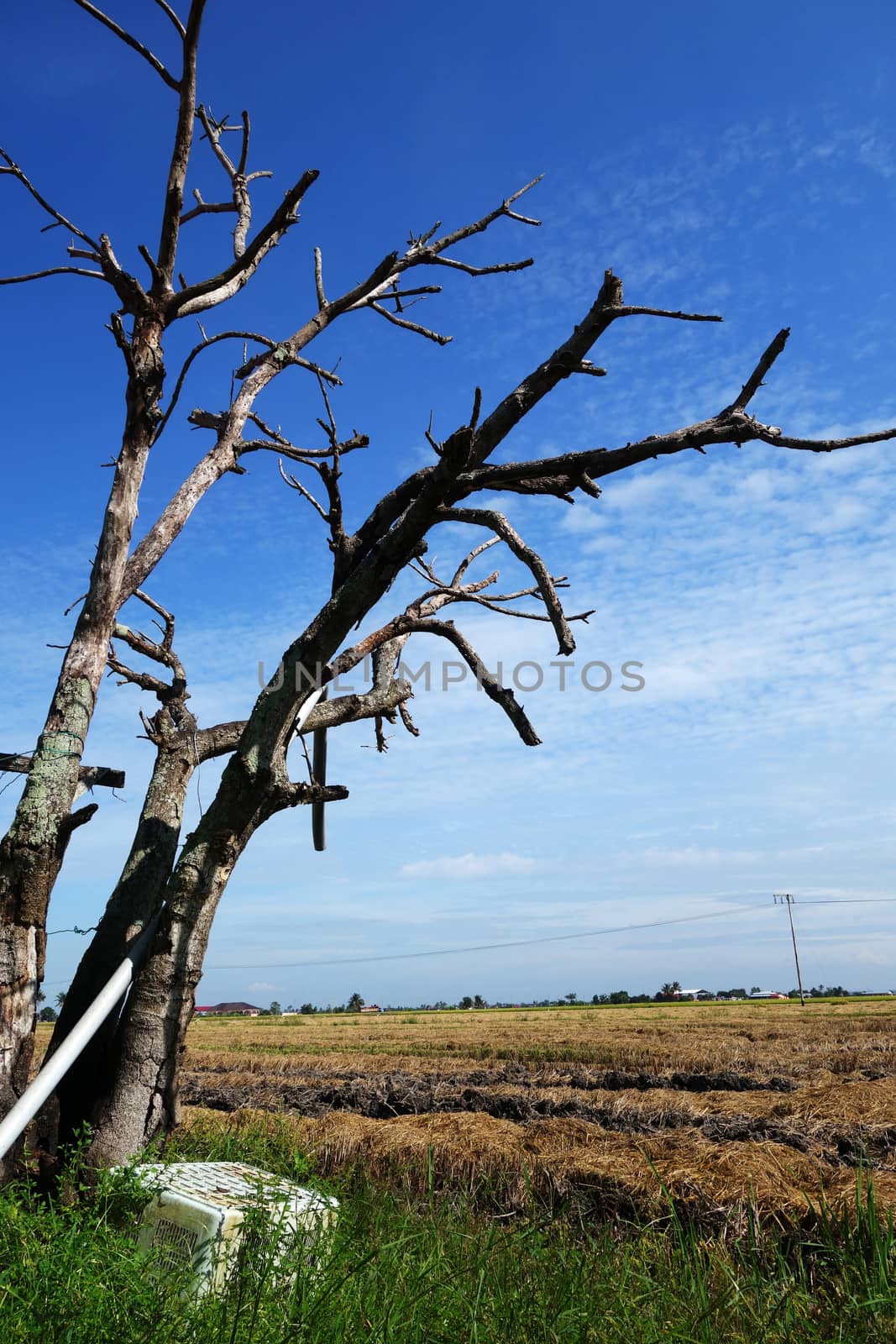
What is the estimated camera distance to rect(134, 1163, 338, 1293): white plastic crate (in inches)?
128

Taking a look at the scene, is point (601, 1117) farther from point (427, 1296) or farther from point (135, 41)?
point (135, 41)

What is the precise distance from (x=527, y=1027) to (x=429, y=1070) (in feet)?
47.5

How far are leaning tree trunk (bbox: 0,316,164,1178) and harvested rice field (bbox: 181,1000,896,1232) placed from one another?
80.3 inches

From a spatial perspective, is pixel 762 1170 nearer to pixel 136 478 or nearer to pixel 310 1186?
pixel 310 1186

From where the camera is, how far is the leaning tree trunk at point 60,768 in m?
4.92

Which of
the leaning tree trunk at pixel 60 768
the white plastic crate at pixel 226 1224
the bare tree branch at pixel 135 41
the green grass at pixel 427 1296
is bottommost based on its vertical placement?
the green grass at pixel 427 1296

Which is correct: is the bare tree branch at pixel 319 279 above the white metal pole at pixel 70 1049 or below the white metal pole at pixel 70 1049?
above

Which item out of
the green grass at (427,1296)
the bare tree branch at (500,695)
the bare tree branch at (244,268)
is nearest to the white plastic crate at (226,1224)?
the green grass at (427,1296)

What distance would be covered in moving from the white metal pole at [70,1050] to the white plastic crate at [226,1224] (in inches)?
21.3

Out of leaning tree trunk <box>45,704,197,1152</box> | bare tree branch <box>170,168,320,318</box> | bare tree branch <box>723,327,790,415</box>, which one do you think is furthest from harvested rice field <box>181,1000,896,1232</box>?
bare tree branch <box>170,168,320,318</box>

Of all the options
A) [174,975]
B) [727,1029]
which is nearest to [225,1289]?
[174,975]

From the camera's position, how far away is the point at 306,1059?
20578 millimetres

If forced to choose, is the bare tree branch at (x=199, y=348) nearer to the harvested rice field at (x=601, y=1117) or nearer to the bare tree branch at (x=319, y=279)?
the bare tree branch at (x=319, y=279)

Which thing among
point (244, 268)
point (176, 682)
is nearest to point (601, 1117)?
point (176, 682)
